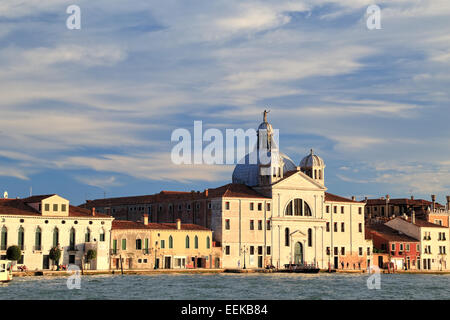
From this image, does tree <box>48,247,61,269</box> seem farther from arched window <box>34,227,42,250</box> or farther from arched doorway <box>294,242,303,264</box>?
arched doorway <box>294,242,303,264</box>

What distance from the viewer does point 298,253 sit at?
7575cm

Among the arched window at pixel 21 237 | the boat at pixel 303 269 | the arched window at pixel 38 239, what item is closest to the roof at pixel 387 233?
the boat at pixel 303 269

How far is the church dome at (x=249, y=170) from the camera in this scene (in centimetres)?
7769

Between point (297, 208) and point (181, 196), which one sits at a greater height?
point (181, 196)

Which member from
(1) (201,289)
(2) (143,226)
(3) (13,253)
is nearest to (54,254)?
(3) (13,253)

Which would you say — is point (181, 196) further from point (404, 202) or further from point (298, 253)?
point (404, 202)

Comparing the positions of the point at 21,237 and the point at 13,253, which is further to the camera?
the point at 21,237

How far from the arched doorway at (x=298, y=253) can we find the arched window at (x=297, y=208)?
2.83m

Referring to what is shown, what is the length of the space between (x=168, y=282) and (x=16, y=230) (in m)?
13.9

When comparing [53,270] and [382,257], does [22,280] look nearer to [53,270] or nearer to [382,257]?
[53,270]

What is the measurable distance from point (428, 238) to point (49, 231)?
41796 millimetres

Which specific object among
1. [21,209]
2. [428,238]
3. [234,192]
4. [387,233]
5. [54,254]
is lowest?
[54,254]

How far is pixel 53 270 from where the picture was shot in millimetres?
59031
